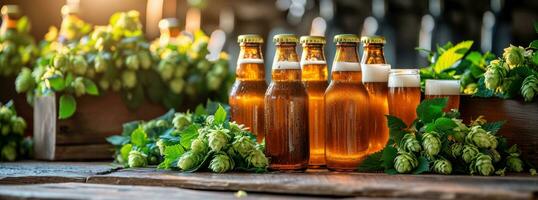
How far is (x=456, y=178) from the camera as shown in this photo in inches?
71.4

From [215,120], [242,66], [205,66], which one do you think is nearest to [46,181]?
[215,120]

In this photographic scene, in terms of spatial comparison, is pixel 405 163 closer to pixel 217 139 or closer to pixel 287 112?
pixel 287 112

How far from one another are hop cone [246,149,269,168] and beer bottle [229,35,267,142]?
0.15m

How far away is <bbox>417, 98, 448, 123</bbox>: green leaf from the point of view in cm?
196

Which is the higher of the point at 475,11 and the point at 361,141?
the point at 475,11

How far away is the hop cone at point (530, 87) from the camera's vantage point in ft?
6.52

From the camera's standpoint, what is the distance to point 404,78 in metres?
2.05

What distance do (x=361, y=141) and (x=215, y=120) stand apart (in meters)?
0.40

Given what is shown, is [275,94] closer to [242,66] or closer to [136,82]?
[242,66]

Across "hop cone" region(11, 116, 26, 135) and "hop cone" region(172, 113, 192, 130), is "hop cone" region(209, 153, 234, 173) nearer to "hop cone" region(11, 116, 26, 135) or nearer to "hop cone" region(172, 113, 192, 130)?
"hop cone" region(172, 113, 192, 130)

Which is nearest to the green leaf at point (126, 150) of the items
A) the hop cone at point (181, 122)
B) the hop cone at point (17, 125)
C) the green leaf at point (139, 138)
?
the green leaf at point (139, 138)

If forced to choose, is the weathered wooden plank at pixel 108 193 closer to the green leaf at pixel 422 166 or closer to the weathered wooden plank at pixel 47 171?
the weathered wooden plank at pixel 47 171

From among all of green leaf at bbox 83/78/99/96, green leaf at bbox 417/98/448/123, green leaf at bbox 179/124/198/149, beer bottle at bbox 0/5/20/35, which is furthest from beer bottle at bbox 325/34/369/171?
beer bottle at bbox 0/5/20/35

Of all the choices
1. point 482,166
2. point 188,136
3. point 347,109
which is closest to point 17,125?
point 188,136
